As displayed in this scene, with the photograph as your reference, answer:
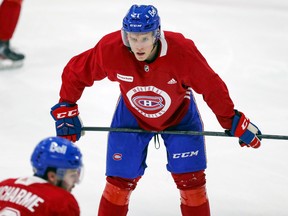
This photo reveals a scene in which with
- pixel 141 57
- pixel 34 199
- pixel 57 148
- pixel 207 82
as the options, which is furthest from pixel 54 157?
pixel 207 82

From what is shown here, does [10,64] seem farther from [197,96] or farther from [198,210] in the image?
[198,210]

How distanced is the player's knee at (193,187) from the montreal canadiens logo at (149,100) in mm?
290

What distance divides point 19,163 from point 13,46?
1800mm

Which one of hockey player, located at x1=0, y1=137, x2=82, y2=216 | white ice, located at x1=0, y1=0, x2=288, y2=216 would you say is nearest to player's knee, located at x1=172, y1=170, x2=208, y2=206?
white ice, located at x1=0, y1=0, x2=288, y2=216

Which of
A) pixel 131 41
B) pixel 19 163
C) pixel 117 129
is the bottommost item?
pixel 19 163

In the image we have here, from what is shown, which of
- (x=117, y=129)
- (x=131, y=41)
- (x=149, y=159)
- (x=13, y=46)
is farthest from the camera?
(x=13, y=46)

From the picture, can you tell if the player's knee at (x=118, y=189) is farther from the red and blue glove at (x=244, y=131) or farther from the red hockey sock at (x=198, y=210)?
the red and blue glove at (x=244, y=131)

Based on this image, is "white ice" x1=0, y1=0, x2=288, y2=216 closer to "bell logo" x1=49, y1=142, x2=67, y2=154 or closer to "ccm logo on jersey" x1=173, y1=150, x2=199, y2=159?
"ccm logo on jersey" x1=173, y1=150, x2=199, y2=159

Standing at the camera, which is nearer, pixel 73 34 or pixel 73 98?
Answer: pixel 73 98

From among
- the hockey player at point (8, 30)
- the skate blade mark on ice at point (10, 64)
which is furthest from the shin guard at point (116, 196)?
the skate blade mark on ice at point (10, 64)

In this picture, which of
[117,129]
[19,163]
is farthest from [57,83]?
[117,129]

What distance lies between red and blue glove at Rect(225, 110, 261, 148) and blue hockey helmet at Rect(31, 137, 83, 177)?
0.92 meters

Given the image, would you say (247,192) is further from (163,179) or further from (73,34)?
(73,34)

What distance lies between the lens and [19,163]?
390cm
